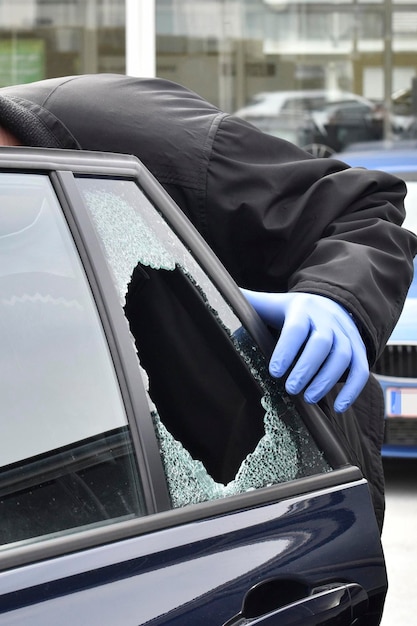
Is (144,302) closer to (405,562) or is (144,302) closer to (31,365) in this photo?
(31,365)

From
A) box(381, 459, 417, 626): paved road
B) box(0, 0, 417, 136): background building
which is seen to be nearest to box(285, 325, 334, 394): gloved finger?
box(381, 459, 417, 626): paved road

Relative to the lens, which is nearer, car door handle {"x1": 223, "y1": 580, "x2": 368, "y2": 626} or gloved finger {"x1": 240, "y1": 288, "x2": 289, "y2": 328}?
car door handle {"x1": 223, "y1": 580, "x2": 368, "y2": 626}

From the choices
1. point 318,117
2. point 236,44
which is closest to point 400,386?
point 318,117

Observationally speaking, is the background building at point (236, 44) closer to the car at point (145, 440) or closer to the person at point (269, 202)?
the person at point (269, 202)

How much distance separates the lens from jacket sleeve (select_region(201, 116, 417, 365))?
1.92 metres

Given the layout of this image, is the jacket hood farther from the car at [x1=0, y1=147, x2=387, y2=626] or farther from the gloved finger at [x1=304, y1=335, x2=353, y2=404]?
the gloved finger at [x1=304, y1=335, x2=353, y2=404]

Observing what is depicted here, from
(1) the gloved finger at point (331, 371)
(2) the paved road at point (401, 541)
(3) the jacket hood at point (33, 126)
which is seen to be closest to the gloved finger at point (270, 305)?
(1) the gloved finger at point (331, 371)

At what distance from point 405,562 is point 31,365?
9.25 ft

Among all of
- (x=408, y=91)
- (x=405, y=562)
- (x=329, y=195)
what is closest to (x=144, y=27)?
(x=408, y=91)

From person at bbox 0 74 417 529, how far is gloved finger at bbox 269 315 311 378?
2.7 inches

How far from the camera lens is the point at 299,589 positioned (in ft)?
4.78

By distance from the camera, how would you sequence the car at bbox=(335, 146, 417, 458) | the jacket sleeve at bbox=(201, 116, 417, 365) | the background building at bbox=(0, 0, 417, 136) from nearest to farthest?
the jacket sleeve at bbox=(201, 116, 417, 365) < the car at bbox=(335, 146, 417, 458) < the background building at bbox=(0, 0, 417, 136)

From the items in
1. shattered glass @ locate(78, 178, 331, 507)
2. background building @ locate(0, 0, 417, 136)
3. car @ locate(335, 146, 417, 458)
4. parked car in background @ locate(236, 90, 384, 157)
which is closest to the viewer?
shattered glass @ locate(78, 178, 331, 507)

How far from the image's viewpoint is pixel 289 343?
5.41ft
